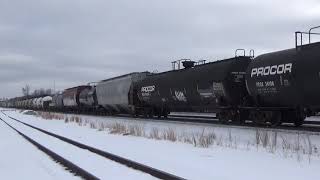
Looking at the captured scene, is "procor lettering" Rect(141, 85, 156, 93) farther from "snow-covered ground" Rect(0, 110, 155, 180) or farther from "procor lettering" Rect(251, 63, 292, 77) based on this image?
"snow-covered ground" Rect(0, 110, 155, 180)

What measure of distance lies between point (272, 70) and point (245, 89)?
13.1 feet

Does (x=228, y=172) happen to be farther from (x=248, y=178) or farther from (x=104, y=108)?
(x=104, y=108)

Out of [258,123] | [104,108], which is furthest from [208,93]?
[104,108]

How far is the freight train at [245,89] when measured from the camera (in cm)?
1903

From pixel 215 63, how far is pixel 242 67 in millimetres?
1904

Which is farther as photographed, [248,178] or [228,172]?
[228,172]

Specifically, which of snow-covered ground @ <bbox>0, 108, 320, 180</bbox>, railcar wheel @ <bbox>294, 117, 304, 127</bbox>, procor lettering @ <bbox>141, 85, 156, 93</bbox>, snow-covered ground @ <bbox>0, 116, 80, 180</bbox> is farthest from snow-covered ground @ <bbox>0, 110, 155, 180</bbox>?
procor lettering @ <bbox>141, 85, 156, 93</bbox>

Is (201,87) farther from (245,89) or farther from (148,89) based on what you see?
(148,89)

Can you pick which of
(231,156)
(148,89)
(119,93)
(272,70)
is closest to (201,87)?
(272,70)

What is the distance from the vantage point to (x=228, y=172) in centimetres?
988

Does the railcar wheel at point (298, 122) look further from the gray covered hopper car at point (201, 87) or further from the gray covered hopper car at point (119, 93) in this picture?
the gray covered hopper car at point (119, 93)

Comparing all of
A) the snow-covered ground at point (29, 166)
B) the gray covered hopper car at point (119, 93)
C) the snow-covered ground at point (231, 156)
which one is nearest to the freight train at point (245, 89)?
the gray covered hopper car at point (119, 93)

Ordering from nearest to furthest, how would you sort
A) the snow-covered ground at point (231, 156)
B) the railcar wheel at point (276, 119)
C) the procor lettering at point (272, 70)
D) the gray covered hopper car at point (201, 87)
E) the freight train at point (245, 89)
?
the snow-covered ground at point (231, 156)
the freight train at point (245, 89)
the procor lettering at point (272, 70)
the railcar wheel at point (276, 119)
the gray covered hopper car at point (201, 87)

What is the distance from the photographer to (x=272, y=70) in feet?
68.2
